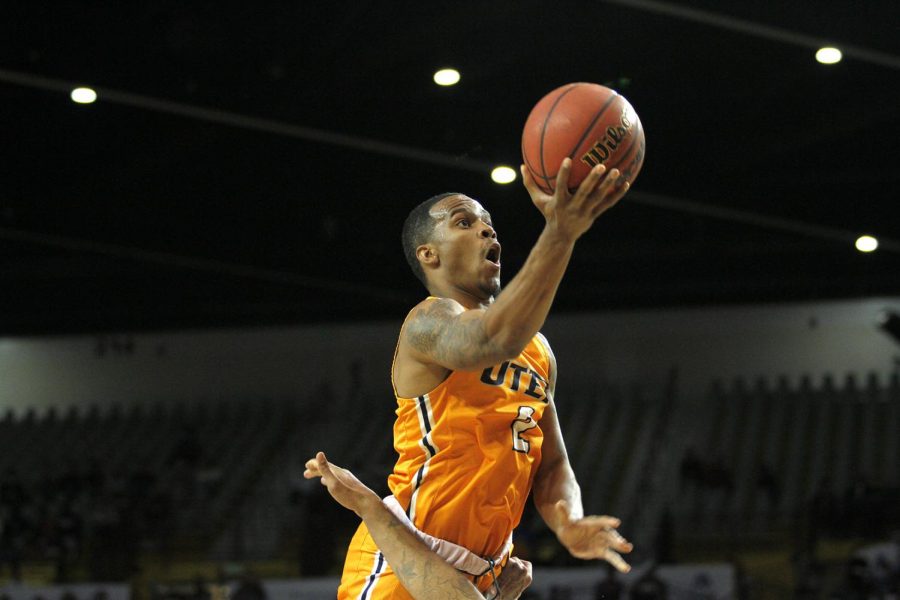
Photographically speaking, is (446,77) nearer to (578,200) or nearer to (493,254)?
(493,254)

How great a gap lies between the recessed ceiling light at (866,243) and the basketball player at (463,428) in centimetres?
1133

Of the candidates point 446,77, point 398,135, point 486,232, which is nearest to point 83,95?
point 398,135

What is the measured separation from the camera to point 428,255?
4039 millimetres

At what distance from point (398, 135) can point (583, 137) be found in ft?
A: 26.6

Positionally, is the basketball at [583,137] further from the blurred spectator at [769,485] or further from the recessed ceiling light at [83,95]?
the blurred spectator at [769,485]

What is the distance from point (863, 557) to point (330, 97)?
760cm

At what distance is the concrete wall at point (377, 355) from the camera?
63.4 ft

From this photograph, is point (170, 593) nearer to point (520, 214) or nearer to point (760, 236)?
point (520, 214)

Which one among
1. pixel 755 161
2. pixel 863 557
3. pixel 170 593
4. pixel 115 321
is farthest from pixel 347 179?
pixel 115 321

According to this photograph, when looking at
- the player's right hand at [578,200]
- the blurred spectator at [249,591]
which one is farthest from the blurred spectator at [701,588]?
the player's right hand at [578,200]

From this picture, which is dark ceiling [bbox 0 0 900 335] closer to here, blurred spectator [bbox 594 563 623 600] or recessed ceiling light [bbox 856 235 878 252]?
Answer: recessed ceiling light [bbox 856 235 878 252]

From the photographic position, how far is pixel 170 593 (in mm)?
14523

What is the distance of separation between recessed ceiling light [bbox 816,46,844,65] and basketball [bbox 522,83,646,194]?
20.4 feet

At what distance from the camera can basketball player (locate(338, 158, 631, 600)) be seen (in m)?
3.67
